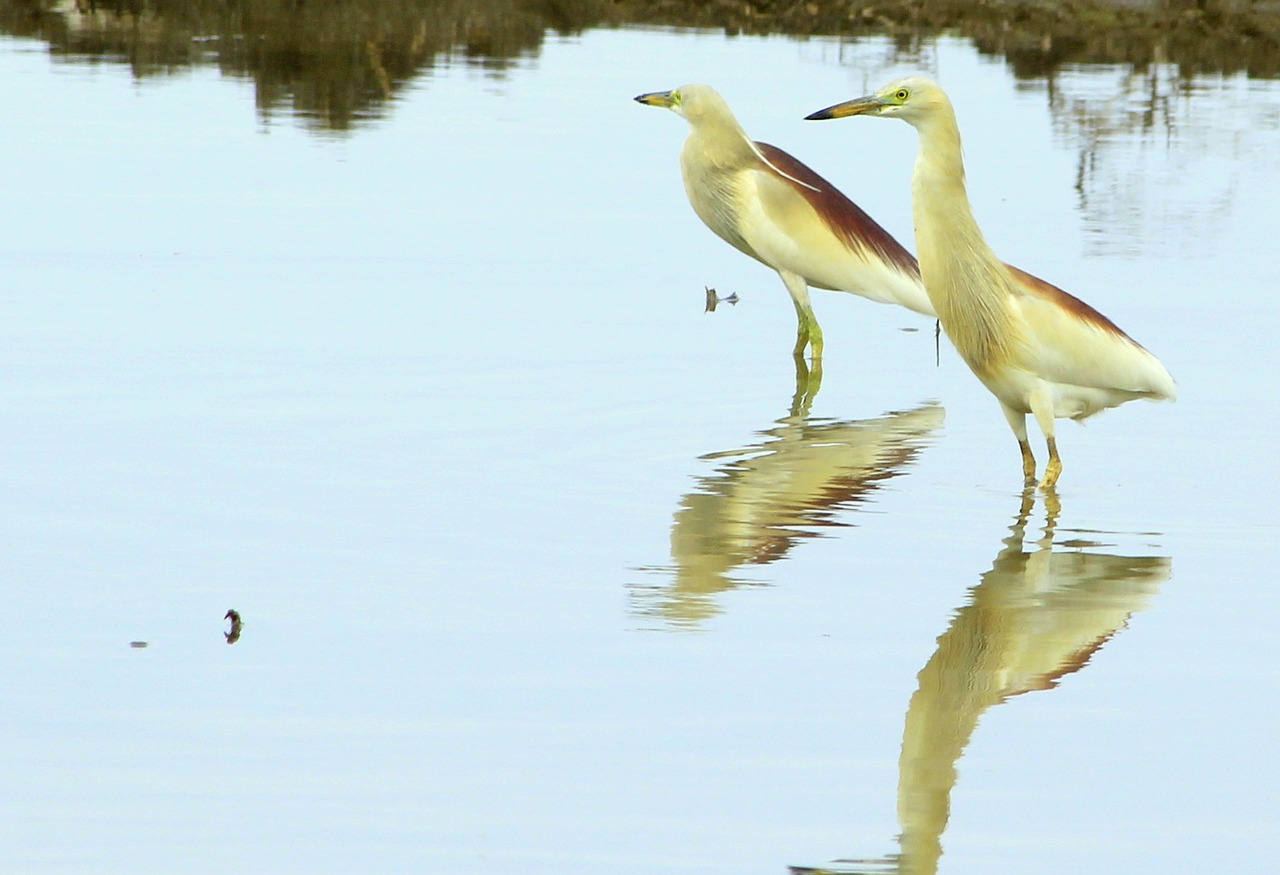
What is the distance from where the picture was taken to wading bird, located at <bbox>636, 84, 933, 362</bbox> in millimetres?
9656

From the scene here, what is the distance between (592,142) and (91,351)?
24.1ft

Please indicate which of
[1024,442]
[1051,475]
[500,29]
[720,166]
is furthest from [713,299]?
[500,29]

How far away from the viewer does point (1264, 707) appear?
4.84 m

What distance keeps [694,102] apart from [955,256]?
3317 millimetres

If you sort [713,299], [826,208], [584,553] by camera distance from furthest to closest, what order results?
1. [713,299]
2. [826,208]
3. [584,553]

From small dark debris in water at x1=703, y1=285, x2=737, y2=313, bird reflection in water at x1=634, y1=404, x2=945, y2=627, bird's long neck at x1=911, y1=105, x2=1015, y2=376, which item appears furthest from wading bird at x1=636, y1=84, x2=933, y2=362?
bird's long neck at x1=911, y1=105, x2=1015, y2=376

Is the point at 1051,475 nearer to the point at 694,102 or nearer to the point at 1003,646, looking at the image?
the point at 1003,646

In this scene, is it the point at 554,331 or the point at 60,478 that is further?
the point at 554,331

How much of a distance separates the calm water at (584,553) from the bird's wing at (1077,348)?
1.26 feet

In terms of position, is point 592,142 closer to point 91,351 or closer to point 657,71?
point 657,71

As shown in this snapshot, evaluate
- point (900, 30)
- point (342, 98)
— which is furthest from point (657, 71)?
point (900, 30)

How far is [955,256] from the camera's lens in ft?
22.9

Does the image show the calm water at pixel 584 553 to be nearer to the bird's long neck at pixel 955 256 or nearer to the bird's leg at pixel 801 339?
the bird's leg at pixel 801 339

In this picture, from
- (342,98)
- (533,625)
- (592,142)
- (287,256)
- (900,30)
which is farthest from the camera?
(900,30)
